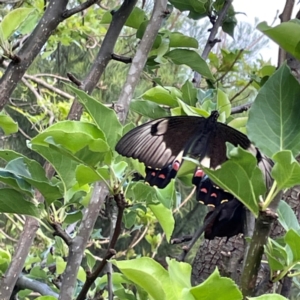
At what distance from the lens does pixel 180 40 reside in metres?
0.86

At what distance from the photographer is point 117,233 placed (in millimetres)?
531

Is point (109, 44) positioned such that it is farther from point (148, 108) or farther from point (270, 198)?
point (270, 198)

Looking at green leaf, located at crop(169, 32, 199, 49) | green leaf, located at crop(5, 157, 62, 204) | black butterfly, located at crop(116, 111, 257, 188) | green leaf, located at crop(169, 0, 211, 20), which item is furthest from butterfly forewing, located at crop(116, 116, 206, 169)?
green leaf, located at crop(169, 0, 211, 20)

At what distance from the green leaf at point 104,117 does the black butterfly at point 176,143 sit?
0.07 m

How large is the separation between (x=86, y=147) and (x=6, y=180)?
11 cm

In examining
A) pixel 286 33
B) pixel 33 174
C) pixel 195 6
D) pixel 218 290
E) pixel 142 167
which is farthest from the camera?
pixel 195 6

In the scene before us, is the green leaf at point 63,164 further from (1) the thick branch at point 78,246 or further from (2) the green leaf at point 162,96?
(2) the green leaf at point 162,96

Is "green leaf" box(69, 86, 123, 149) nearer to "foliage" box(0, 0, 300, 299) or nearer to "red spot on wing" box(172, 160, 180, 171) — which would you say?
"foliage" box(0, 0, 300, 299)

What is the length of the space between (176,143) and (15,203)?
23cm

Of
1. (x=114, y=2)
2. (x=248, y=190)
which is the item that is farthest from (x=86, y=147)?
(x=114, y=2)

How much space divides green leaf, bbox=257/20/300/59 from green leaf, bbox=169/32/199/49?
0.40 meters

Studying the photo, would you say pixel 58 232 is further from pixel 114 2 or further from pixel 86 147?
pixel 114 2

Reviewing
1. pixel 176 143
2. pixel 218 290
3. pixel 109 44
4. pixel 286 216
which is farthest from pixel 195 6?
pixel 218 290

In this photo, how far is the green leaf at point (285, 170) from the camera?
0.36 meters
